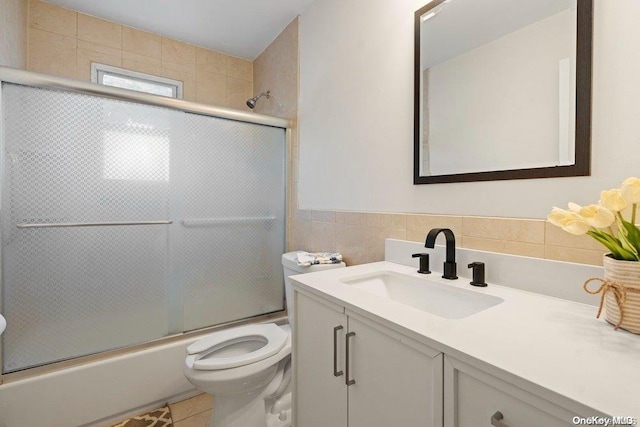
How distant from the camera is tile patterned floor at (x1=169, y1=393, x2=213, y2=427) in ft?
4.89

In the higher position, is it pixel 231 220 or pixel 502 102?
pixel 502 102

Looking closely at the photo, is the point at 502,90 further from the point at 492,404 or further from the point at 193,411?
the point at 193,411

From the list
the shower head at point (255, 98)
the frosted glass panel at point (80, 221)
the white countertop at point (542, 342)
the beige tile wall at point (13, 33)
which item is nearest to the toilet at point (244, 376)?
the frosted glass panel at point (80, 221)

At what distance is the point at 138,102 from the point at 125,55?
0.95m

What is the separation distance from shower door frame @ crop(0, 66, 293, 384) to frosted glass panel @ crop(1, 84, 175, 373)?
0.03m

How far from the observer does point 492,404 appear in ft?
1.63

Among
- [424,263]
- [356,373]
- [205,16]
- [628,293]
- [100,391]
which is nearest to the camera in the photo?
[628,293]

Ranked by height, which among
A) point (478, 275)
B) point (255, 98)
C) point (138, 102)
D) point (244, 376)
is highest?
point (255, 98)

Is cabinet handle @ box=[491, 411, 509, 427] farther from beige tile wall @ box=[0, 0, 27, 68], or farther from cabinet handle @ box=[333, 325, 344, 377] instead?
beige tile wall @ box=[0, 0, 27, 68]

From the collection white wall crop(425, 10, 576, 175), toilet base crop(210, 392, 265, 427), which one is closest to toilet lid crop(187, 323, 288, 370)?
toilet base crop(210, 392, 265, 427)

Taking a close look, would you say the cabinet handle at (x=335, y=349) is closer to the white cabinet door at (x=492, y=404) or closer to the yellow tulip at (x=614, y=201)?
the white cabinet door at (x=492, y=404)

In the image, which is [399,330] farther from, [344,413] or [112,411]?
[112,411]

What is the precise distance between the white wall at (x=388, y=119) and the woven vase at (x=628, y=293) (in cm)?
24

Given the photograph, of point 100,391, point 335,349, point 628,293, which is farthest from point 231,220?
point 628,293
